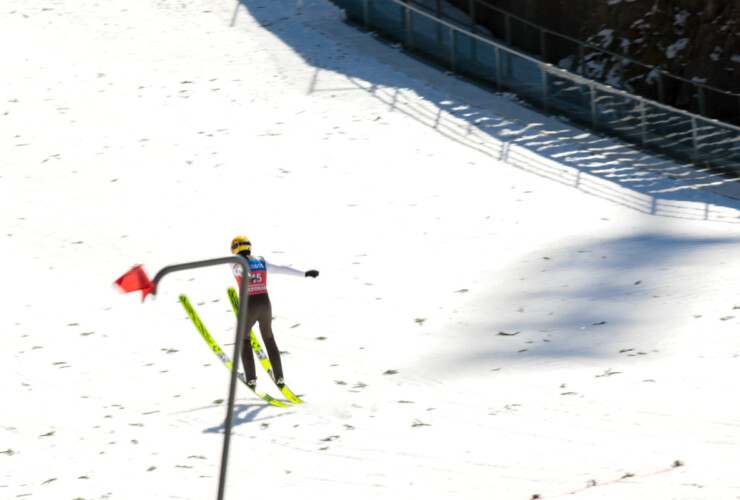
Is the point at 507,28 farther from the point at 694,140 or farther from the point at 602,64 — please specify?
the point at 694,140

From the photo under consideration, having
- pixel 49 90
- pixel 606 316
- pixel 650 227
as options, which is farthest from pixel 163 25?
pixel 606 316

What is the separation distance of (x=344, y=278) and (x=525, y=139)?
675 cm

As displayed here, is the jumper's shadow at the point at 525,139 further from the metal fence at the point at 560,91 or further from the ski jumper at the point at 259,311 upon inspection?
the ski jumper at the point at 259,311

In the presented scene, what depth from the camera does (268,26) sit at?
24156 mm

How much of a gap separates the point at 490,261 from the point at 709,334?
4.05 m

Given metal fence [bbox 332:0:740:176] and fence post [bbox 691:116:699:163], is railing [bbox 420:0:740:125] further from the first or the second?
→ fence post [bbox 691:116:699:163]

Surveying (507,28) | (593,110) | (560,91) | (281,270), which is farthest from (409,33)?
(281,270)

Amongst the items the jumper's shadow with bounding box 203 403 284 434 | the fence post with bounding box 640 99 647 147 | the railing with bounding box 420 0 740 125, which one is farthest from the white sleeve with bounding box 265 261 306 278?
the railing with bounding box 420 0 740 125

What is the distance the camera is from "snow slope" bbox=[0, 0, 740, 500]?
827cm

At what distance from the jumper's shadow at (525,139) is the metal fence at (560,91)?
31 centimetres

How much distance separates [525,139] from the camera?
60.1ft

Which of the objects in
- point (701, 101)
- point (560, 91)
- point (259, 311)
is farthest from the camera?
point (560, 91)

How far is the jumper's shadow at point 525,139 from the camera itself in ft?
51.8

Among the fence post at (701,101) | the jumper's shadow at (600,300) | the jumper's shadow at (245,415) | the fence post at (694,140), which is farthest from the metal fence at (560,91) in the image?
the jumper's shadow at (245,415)
